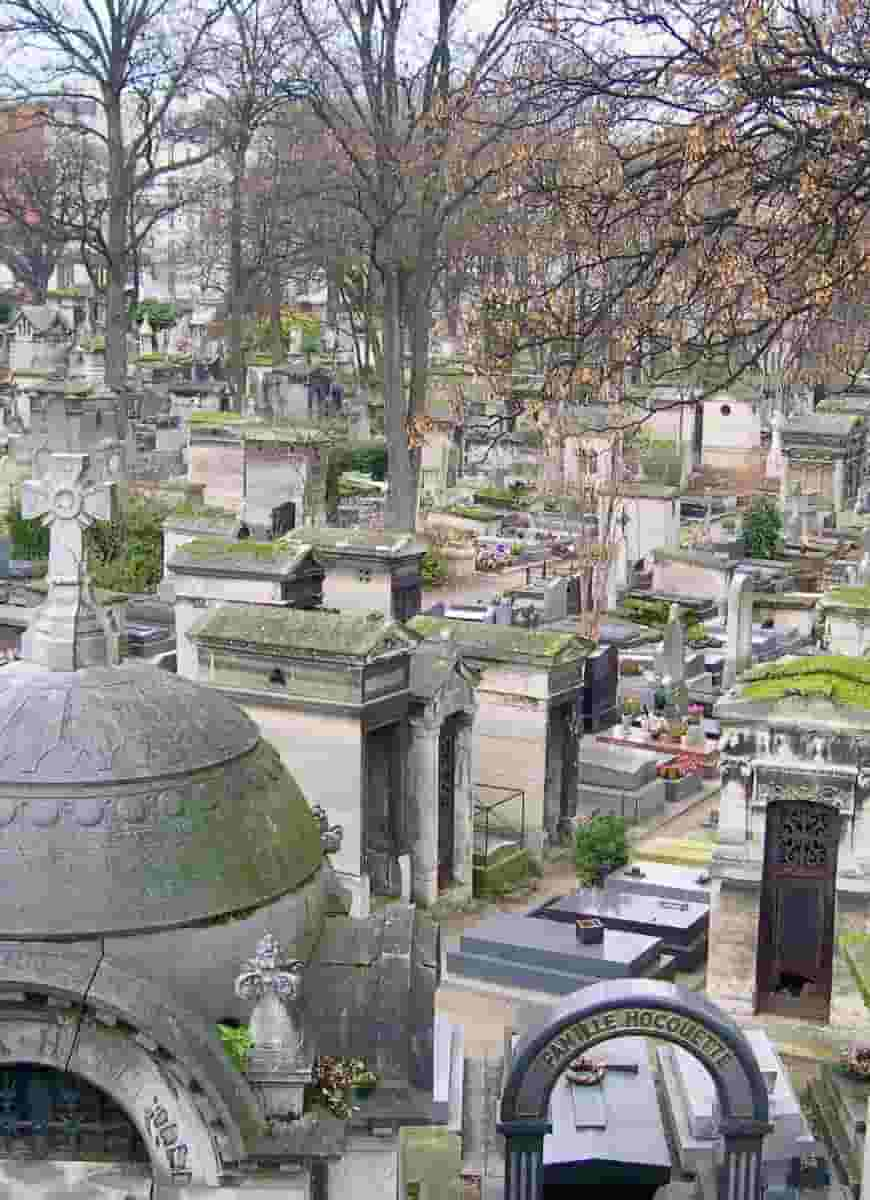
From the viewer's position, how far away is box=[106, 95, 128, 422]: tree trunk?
35.6 m

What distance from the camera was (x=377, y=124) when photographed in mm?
28359

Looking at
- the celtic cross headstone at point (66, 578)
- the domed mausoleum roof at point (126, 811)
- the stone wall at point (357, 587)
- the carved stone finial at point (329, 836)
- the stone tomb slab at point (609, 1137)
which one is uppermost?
the celtic cross headstone at point (66, 578)

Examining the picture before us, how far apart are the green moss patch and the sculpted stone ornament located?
8.81m

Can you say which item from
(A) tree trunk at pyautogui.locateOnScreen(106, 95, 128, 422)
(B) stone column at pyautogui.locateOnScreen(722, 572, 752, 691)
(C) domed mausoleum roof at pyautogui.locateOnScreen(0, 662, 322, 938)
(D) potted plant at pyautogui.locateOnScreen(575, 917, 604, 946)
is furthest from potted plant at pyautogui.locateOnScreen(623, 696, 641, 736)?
(C) domed mausoleum roof at pyautogui.locateOnScreen(0, 662, 322, 938)

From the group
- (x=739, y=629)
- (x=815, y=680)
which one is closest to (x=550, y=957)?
(x=815, y=680)

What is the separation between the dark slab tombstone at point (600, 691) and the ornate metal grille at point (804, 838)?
28.1 ft

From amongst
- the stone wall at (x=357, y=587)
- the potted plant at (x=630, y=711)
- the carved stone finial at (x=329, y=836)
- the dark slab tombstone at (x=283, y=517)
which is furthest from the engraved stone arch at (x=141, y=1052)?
the dark slab tombstone at (x=283, y=517)

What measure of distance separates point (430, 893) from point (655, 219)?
909 cm

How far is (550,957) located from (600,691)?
9472 mm

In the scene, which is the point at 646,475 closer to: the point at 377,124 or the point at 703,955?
the point at 377,124

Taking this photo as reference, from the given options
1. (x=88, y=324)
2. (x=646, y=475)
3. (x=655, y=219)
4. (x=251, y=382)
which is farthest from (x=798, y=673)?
(x=88, y=324)

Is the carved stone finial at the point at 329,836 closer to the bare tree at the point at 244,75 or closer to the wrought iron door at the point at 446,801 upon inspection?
the wrought iron door at the point at 446,801

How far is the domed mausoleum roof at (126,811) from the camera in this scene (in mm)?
7324

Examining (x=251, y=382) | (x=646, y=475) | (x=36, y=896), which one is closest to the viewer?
(x=36, y=896)
